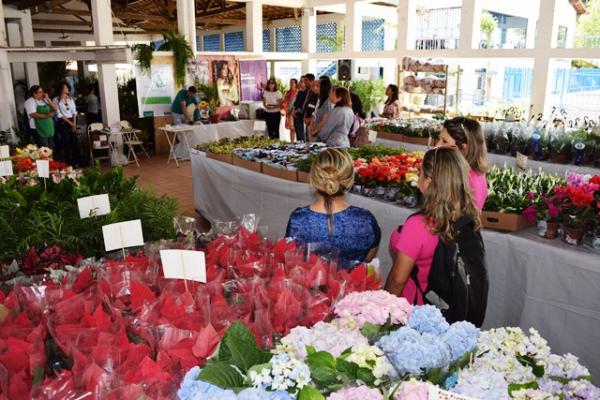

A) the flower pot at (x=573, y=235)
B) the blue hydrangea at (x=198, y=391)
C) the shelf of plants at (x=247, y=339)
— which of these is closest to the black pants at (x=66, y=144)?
the shelf of plants at (x=247, y=339)

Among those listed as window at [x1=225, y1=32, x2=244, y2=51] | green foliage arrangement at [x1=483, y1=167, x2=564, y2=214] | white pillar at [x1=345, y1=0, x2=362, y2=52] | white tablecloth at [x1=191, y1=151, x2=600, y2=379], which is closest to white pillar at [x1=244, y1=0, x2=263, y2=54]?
white pillar at [x1=345, y1=0, x2=362, y2=52]

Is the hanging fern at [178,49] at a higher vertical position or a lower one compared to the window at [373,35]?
lower

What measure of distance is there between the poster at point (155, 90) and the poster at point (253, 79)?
5.64 feet

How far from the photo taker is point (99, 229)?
2543mm

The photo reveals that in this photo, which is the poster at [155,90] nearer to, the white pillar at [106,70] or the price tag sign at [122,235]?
the white pillar at [106,70]

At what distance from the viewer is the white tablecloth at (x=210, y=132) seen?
9.36 m

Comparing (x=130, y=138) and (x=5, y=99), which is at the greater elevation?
(x=5, y=99)

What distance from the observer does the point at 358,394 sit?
3.45ft

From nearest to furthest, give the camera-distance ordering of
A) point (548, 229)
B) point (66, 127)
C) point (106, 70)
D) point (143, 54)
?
point (548, 229), point (66, 127), point (106, 70), point (143, 54)

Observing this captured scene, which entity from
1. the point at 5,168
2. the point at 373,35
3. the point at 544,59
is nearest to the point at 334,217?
the point at 5,168

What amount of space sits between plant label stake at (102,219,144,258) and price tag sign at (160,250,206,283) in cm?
50

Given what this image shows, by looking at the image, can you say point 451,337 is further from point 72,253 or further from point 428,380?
point 72,253

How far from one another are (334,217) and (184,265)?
0.89 meters

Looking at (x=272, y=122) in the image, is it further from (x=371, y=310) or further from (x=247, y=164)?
(x=371, y=310)
